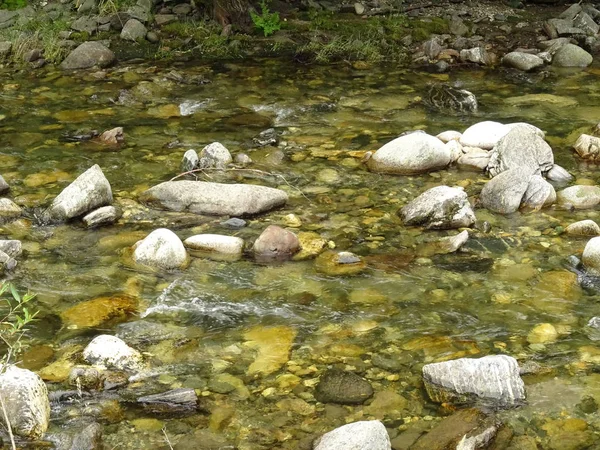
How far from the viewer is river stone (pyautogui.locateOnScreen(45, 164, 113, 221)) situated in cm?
520

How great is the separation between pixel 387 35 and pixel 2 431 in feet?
22.2

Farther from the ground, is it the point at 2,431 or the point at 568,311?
the point at 2,431

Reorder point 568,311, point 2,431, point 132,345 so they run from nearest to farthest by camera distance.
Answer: point 2,431 → point 132,345 → point 568,311

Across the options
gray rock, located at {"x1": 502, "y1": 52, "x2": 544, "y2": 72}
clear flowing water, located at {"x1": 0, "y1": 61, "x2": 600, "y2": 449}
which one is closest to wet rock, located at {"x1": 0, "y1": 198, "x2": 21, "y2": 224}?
clear flowing water, located at {"x1": 0, "y1": 61, "x2": 600, "y2": 449}

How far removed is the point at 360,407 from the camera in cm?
354

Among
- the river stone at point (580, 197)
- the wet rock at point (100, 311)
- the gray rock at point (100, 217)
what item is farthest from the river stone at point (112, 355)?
the river stone at point (580, 197)

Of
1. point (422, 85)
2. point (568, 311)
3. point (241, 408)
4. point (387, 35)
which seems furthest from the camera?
point (387, 35)

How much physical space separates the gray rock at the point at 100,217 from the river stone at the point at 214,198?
1.08 ft

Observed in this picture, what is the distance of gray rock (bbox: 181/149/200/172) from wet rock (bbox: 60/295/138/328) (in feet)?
5.87

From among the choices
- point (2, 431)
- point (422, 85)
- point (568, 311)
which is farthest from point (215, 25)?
point (2, 431)

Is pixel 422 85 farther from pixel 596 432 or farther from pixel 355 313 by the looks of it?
pixel 596 432

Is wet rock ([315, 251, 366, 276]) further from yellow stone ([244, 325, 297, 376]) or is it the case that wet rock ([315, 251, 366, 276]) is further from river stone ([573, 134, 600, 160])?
river stone ([573, 134, 600, 160])

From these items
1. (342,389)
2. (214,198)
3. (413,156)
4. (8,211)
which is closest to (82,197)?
(8,211)

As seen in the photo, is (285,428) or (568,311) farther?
(568,311)
